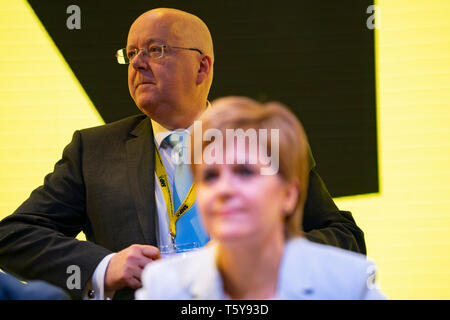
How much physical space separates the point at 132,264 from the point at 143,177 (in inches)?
18.7

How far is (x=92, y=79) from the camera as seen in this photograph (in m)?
3.29

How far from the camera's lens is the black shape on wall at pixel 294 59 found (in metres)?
3.21

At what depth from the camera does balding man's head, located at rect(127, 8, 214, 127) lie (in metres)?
2.39

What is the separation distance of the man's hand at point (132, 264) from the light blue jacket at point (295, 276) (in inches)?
27.4

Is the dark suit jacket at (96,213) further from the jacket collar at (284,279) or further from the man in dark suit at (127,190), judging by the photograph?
the jacket collar at (284,279)

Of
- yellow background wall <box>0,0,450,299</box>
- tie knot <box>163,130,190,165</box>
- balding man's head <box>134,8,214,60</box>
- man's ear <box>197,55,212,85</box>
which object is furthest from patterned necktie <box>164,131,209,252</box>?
yellow background wall <box>0,0,450,299</box>

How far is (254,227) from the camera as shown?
1.05 meters

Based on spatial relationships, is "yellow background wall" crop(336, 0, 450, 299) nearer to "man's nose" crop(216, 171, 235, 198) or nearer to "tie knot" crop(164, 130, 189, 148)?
"tie knot" crop(164, 130, 189, 148)

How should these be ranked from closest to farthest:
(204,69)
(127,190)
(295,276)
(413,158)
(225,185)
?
(225,185) < (295,276) < (127,190) < (204,69) < (413,158)

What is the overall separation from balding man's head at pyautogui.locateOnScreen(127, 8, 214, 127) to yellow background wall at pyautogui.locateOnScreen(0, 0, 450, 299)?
0.95 metres

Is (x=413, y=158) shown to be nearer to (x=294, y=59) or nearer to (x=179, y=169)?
(x=294, y=59)

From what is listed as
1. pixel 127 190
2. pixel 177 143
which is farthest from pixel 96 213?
pixel 177 143

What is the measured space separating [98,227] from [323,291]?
134 centimetres

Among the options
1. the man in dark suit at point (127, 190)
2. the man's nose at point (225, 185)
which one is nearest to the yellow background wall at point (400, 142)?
the man in dark suit at point (127, 190)
